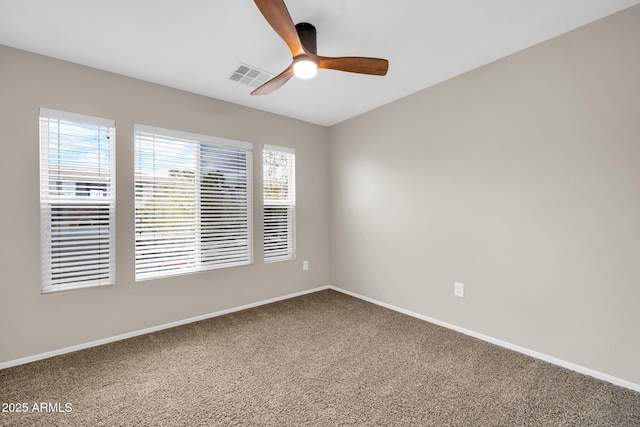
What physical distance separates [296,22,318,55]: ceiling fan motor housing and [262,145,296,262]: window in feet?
5.97

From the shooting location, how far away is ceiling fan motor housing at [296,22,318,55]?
202 centimetres

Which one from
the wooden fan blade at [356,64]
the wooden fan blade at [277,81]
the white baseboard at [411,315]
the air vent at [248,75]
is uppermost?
the air vent at [248,75]

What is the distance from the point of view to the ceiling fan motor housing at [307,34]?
2.02m

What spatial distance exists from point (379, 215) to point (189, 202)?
2.26m

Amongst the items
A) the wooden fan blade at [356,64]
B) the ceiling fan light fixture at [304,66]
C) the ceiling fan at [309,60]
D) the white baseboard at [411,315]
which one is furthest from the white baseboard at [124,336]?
the wooden fan blade at [356,64]

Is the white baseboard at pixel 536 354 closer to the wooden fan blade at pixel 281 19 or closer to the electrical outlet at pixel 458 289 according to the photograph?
the electrical outlet at pixel 458 289

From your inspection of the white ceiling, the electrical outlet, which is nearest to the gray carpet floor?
the electrical outlet

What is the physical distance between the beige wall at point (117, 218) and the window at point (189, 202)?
0.33ft

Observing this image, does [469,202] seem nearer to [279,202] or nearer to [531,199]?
[531,199]

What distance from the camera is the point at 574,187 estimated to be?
7.02 feet

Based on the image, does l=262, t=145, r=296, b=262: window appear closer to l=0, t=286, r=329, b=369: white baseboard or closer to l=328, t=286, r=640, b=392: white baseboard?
l=0, t=286, r=329, b=369: white baseboard

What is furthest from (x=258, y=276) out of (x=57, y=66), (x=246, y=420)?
(x=57, y=66)

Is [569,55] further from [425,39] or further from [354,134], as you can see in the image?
[354,134]

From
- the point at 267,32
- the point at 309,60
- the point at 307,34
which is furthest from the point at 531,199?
the point at 267,32
